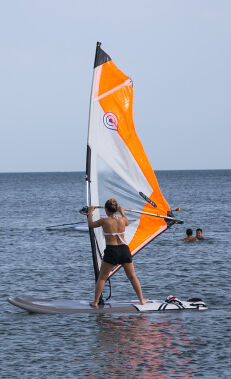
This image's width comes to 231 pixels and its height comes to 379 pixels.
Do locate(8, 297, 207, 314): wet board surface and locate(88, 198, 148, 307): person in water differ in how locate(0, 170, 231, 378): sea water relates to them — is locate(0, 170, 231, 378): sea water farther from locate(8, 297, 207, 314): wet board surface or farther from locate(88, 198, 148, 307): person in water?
locate(88, 198, 148, 307): person in water

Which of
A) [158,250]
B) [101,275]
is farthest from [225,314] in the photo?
[158,250]

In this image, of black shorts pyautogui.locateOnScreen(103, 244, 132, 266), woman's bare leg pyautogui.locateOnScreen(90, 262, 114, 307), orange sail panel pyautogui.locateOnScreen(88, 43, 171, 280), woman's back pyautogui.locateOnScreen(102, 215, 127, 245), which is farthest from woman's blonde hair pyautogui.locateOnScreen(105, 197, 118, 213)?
woman's bare leg pyautogui.locateOnScreen(90, 262, 114, 307)

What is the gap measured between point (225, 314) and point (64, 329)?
13.9 feet

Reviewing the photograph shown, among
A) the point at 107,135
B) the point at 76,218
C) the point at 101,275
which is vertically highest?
the point at 107,135

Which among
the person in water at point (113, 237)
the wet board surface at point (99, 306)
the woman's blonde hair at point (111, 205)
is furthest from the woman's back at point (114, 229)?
the wet board surface at point (99, 306)

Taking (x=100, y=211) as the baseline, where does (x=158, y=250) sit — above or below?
below

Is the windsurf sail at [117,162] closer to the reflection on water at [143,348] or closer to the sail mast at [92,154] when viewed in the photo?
the sail mast at [92,154]

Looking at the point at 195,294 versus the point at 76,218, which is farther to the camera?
the point at 76,218

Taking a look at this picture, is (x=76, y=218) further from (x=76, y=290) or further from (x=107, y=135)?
(x=107, y=135)

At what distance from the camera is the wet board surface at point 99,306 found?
15664mm

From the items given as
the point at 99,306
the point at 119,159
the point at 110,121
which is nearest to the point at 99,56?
the point at 110,121

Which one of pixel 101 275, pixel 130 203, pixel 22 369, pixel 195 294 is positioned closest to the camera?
pixel 22 369

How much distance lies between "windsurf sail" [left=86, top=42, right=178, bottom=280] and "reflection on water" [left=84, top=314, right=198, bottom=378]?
1.46m

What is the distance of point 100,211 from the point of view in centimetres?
1554
